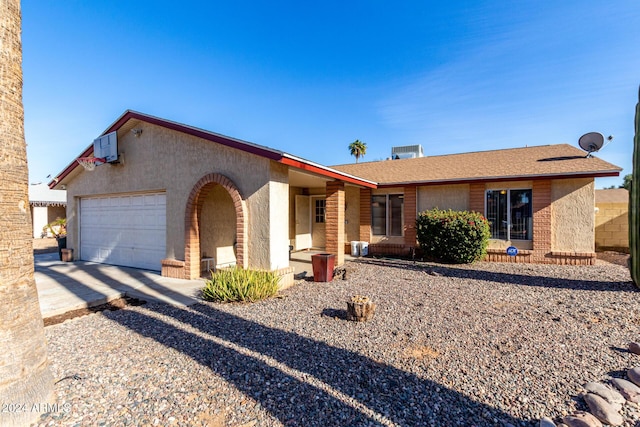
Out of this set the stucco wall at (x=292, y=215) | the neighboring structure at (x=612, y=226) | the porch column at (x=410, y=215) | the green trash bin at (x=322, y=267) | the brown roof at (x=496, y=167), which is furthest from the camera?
the stucco wall at (x=292, y=215)

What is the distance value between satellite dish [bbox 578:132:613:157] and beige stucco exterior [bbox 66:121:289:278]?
36.4ft

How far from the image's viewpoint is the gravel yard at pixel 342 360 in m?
2.71

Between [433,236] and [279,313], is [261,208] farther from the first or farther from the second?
[433,236]

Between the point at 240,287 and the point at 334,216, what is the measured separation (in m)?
4.34

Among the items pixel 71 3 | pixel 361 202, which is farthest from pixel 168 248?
pixel 361 202

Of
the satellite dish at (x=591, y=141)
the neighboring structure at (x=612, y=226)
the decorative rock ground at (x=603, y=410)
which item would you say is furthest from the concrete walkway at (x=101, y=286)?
the neighboring structure at (x=612, y=226)

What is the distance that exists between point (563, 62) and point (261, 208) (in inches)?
380

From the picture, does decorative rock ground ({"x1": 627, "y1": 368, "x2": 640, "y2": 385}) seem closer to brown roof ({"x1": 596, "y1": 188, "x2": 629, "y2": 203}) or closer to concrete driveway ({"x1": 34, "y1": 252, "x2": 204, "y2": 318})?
concrete driveway ({"x1": 34, "y1": 252, "x2": 204, "y2": 318})

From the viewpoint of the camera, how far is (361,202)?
1307 centimetres

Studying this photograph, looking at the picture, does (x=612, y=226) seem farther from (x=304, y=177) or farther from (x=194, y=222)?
(x=194, y=222)

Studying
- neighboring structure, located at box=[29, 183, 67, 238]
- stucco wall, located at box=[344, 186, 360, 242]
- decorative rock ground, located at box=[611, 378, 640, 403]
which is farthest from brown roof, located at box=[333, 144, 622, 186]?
neighboring structure, located at box=[29, 183, 67, 238]

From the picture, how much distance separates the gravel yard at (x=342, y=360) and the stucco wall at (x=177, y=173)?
216 cm

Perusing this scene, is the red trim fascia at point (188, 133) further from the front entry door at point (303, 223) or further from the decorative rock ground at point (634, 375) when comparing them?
the front entry door at point (303, 223)

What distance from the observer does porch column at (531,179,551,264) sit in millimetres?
10211
